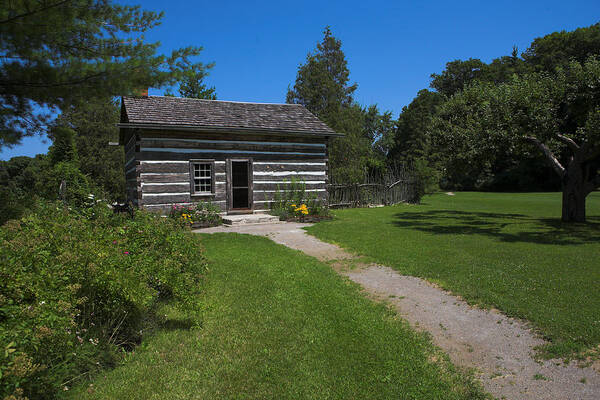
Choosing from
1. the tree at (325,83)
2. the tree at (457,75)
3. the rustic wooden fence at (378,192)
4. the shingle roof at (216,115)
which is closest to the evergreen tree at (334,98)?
the tree at (325,83)

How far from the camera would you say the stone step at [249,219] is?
15.0m

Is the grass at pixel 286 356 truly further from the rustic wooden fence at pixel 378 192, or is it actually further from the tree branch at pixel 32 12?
the rustic wooden fence at pixel 378 192

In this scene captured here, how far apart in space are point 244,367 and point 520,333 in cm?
351

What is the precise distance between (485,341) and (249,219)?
454 inches

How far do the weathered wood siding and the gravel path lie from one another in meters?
9.94

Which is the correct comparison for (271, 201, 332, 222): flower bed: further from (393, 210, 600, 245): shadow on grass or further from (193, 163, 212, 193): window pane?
(393, 210, 600, 245): shadow on grass

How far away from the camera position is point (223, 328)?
4.86 meters

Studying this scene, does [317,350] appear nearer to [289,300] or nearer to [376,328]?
[376,328]

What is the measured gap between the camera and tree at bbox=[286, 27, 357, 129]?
3888 centimetres

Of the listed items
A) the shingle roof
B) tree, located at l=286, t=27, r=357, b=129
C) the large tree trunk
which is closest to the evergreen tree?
tree, located at l=286, t=27, r=357, b=129

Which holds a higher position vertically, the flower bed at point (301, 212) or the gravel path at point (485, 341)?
the flower bed at point (301, 212)

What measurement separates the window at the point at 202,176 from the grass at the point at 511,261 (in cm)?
534

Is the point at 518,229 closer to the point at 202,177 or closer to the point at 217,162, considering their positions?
the point at 217,162

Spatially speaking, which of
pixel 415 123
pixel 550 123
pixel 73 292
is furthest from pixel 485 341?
pixel 415 123
